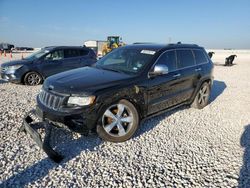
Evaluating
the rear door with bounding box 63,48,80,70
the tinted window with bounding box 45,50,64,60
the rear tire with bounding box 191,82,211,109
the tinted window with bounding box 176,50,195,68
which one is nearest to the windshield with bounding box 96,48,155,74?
the tinted window with bounding box 176,50,195,68

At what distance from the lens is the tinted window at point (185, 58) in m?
5.11

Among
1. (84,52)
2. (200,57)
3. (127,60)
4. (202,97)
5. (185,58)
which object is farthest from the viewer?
(84,52)

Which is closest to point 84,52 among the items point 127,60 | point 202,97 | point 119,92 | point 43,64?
point 43,64

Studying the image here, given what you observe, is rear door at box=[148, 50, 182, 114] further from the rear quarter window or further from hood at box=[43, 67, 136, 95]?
the rear quarter window

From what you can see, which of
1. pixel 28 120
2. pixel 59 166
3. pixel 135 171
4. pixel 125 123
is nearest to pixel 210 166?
pixel 135 171

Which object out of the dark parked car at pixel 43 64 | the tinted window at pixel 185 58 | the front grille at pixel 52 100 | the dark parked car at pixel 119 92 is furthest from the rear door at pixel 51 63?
the tinted window at pixel 185 58

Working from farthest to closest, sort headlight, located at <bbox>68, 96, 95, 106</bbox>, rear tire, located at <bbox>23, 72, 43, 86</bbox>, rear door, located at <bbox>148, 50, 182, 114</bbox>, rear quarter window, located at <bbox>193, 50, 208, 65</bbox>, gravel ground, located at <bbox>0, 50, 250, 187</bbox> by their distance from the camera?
1. rear tire, located at <bbox>23, 72, 43, 86</bbox>
2. rear quarter window, located at <bbox>193, 50, 208, 65</bbox>
3. rear door, located at <bbox>148, 50, 182, 114</bbox>
4. headlight, located at <bbox>68, 96, 95, 106</bbox>
5. gravel ground, located at <bbox>0, 50, 250, 187</bbox>

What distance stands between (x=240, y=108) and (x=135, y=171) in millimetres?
4634

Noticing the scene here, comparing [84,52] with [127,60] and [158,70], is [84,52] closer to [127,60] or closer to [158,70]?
[127,60]

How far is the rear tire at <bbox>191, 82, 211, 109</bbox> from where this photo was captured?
5.89 meters

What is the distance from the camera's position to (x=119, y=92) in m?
3.70

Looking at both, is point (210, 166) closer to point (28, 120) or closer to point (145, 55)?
point (145, 55)

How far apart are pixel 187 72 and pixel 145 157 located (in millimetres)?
2629

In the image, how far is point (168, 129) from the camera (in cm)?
456
